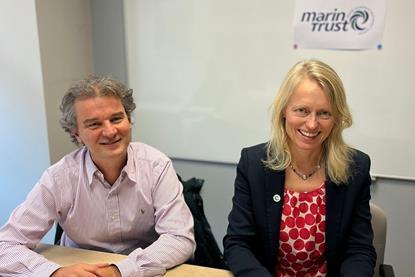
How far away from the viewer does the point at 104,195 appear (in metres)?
1.60

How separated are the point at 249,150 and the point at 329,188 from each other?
30 centimetres

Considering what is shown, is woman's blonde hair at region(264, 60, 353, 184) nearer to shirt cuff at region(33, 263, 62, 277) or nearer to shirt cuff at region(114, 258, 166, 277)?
shirt cuff at region(114, 258, 166, 277)

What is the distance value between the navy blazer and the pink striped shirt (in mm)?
195

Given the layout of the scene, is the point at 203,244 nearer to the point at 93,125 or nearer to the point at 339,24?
the point at 93,125

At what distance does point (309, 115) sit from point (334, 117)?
3.3 inches

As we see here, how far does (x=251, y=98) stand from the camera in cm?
244

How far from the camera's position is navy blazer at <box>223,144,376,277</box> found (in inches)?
56.1

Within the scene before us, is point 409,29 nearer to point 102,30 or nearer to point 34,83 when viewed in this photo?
point 102,30

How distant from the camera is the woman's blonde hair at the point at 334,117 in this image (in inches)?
54.4

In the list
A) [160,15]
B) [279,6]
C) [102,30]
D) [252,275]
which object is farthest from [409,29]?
[102,30]

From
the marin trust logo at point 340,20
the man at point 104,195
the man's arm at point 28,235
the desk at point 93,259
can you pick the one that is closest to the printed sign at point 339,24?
the marin trust logo at point 340,20

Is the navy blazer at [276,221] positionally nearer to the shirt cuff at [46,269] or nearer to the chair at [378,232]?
the chair at [378,232]

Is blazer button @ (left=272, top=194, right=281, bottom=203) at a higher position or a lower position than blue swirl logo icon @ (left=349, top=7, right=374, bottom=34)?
lower

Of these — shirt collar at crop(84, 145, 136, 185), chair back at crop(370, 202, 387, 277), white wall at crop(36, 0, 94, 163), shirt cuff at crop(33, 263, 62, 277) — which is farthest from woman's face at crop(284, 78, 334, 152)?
white wall at crop(36, 0, 94, 163)
